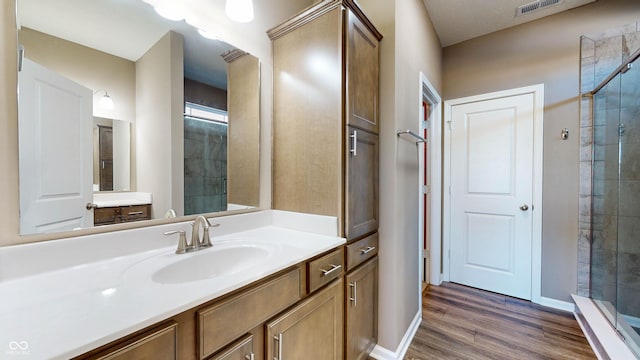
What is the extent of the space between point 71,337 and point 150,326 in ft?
0.45

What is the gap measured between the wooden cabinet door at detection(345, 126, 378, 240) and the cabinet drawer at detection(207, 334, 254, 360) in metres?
0.67

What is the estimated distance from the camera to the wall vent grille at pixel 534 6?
Answer: 2.11 metres

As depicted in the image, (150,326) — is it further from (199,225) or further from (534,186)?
(534,186)

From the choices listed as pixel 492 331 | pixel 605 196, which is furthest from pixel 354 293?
pixel 605 196

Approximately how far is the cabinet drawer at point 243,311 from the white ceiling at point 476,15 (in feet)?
8.06

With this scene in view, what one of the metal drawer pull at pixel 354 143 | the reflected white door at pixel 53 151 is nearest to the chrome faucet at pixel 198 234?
the reflected white door at pixel 53 151

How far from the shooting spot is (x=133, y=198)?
1.09 meters

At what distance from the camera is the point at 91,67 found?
3.22 feet

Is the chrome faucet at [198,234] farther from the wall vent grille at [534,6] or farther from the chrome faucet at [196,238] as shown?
the wall vent grille at [534,6]

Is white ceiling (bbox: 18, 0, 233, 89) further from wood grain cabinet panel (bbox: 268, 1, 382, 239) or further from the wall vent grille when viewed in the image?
the wall vent grille

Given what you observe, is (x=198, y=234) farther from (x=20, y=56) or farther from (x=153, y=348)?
(x=20, y=56)

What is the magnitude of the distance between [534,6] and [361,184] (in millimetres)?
2310

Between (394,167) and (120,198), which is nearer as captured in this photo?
(120,198)

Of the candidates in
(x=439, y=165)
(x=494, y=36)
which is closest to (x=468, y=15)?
(x=494, y=36)
